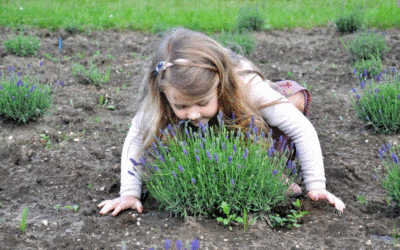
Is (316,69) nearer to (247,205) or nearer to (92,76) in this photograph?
(92,76)

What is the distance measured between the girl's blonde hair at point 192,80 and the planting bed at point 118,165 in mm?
592

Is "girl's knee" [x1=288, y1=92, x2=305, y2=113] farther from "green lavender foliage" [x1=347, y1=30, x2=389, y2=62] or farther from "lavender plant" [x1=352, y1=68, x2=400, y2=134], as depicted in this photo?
"green lavender foliage" [x1=347, y1=30, x2=389, y2=62]

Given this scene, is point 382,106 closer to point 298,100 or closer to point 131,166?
point 298,100

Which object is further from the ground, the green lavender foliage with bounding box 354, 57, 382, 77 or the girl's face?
the girl's face

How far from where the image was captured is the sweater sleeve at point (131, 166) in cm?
296

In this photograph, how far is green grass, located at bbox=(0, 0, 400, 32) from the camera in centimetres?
727

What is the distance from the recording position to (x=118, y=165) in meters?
3.58

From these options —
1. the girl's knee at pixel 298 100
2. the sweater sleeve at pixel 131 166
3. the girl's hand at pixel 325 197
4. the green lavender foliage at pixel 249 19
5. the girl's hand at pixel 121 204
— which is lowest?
the girl's hand at pixel 121 204

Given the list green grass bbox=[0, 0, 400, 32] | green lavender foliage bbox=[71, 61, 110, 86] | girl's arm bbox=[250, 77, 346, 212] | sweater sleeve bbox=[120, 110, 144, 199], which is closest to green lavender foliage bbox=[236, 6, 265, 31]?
green grass bbox=[0, 0, 400, 32]

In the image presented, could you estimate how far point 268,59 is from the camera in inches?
238

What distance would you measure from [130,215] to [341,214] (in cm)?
125

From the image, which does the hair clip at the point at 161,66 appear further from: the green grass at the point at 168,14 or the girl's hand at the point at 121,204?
the green grass at the point at 168,14

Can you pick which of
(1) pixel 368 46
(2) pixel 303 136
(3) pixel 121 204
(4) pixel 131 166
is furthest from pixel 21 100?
(1) pixel 368 46

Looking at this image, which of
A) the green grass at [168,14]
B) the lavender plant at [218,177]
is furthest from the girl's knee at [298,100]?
the green grass at [168,14]
